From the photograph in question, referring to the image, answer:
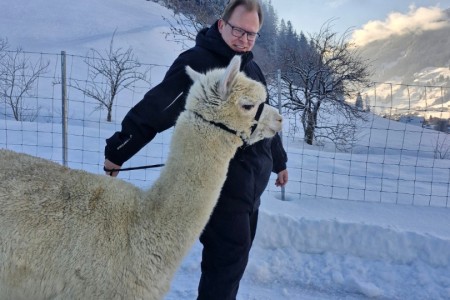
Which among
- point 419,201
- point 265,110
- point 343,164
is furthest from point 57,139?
point 265,110

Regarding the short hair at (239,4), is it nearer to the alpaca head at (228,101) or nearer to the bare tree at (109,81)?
the alpaca head at (228,101)

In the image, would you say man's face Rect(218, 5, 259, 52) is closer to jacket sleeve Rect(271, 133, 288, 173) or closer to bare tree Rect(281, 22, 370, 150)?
jacket sleeve Rect(271, 133, 288, 173)

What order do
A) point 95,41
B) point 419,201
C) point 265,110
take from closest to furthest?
point 265,110 → point 419,201 → point 95,41

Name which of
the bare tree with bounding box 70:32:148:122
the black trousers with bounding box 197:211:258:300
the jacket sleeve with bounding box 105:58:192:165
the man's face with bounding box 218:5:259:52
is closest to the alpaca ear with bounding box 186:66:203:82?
the jacket sleeve with bounding box 105:58:192:165

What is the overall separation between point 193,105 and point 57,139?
619 centimetres

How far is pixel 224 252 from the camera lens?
2.24 metres

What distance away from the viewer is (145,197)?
6.39ft

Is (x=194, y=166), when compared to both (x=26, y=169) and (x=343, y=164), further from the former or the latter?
(x=343, y=164)

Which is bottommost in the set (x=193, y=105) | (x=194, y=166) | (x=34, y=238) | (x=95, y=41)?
(x=34, y=238)

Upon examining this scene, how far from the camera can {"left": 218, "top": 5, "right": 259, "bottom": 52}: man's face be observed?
2137 mm

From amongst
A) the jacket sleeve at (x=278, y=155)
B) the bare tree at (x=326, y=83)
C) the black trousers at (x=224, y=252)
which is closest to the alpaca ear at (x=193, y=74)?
the black trousers at (x=224, y=252)

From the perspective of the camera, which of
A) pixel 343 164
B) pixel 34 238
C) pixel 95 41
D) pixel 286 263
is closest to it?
pixel 34 238

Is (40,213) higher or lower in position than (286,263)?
higher

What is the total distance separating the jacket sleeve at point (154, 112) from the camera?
2.13m
